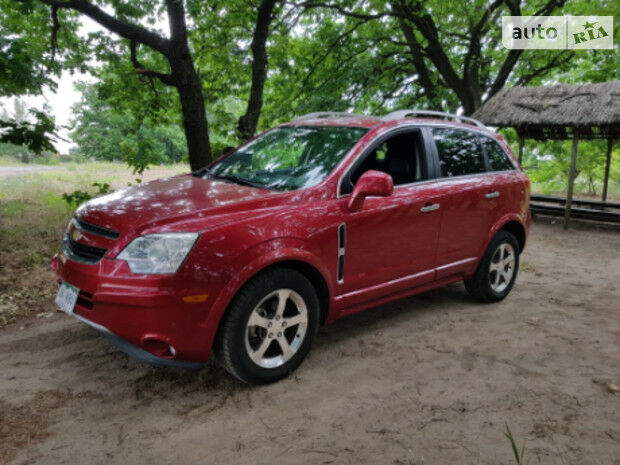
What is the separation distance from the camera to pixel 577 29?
14.1 metres

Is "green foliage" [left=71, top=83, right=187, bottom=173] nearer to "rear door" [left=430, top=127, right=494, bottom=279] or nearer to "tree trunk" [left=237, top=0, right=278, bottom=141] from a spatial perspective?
"tree trunk" [left=237, top=0, right=278, bottom=141]

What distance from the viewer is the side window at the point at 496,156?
5039 mm

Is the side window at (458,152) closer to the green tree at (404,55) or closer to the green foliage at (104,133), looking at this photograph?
the green tree at (404,55)

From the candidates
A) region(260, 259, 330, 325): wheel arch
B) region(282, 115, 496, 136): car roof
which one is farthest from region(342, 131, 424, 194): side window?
region(260, 259, 330, 325): wheel arch

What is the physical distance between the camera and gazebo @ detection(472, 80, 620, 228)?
1088cm

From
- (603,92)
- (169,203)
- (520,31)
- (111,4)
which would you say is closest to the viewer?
(169,203)

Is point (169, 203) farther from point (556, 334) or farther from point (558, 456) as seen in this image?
point (556, 334)

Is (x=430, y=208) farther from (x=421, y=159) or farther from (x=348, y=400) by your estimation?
(x=348, y=400)

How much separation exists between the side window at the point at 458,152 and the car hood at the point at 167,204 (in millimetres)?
1833

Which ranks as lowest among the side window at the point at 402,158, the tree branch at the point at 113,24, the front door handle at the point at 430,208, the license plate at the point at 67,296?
the license plate at the point at 67,296

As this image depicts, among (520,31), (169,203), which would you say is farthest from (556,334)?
(520,31)

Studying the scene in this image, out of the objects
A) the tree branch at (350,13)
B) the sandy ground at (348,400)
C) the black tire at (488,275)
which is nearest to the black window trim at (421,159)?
the black tire at (488,275)

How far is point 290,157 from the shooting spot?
4.06 metres

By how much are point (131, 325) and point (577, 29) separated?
51.6ft
